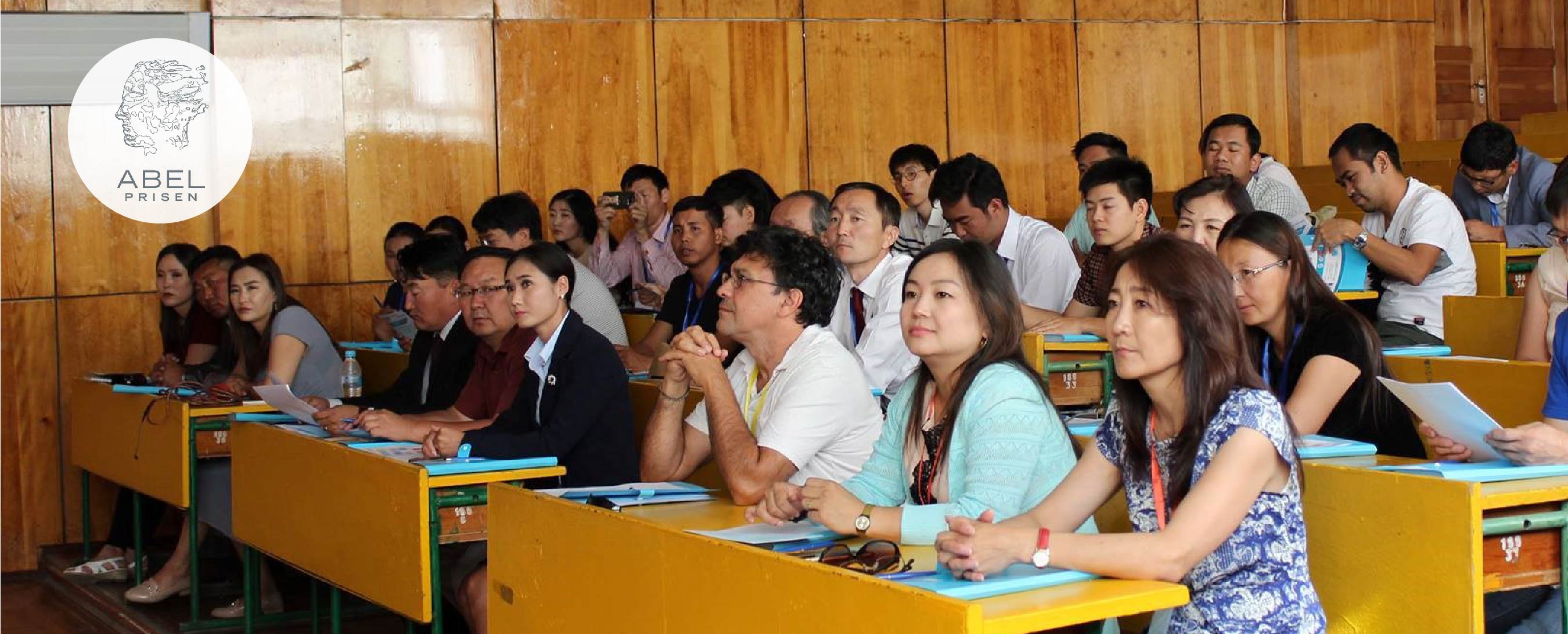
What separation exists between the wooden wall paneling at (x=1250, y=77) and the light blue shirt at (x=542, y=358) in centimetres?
523

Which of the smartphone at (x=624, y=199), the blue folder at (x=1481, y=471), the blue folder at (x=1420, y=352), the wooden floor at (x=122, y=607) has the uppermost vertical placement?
the smartphone at (x=624, y=199)

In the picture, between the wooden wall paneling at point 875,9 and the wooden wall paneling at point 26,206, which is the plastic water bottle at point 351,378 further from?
the wooden wall paneling at point 875,9

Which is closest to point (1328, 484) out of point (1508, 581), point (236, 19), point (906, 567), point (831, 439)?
point (1508, 581)

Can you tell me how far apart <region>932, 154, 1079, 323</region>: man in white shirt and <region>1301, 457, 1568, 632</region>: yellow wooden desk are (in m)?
2.81

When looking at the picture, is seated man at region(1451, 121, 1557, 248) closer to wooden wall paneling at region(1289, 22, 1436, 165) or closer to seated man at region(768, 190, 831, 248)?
wooden wall paneling at region(1289, 22, 1436, 165)

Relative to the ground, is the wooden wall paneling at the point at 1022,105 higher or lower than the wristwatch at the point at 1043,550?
higher

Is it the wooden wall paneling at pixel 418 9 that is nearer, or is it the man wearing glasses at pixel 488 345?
the man wearing glasses at pixel 488 345

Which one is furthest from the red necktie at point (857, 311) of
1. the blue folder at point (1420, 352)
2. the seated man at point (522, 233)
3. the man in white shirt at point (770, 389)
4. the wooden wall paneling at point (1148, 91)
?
the wooden wall paneling at point (1148, 91)

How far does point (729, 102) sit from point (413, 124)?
1495 millimetres

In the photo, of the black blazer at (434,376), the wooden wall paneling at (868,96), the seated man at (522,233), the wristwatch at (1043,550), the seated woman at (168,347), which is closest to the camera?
the wristwatch at (1043,550)

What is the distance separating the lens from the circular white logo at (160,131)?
689 centimetres

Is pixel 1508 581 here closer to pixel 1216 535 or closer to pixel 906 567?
pixel 1216 535

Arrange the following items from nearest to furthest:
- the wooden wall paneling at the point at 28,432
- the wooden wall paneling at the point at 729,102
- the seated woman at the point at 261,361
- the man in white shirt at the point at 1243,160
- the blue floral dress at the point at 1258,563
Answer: the blue floral dress at the point at 1258,563
the seated woman at the point at 261,361
the man in white shirt at the point at 1243,160
the wooden wall paneling at the point at 28,432
the wooden wall paneling at the point at 729,102

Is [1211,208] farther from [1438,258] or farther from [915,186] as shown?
[915,186]
